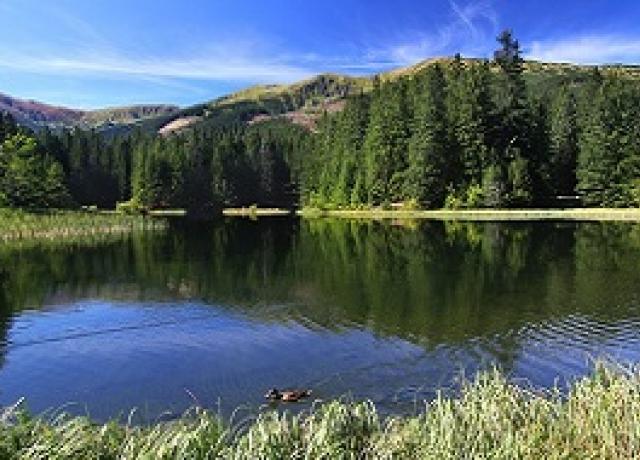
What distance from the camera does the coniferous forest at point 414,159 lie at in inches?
4316

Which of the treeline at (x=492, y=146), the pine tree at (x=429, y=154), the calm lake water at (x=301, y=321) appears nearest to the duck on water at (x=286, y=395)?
the calm lake water at (x=301, y=321)

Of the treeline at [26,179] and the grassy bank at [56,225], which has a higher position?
the treeline at [26,179]

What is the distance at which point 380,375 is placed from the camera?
85.6 feet

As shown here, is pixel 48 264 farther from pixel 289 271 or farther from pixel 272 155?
pixel 272 155

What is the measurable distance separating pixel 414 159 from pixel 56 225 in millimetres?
57046

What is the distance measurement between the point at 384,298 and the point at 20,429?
30265 millimetres

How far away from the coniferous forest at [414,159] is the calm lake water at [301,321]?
138ft

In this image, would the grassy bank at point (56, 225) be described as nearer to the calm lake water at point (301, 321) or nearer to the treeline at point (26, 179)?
the treeline at point (26, 179)

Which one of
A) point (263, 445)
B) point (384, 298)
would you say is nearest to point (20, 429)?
point (263, 445)

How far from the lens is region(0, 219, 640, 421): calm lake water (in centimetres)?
2556

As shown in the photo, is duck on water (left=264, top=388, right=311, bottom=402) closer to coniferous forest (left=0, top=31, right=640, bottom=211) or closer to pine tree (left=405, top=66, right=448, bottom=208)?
coniferous forest (left=0, top=31, right=640, bottom=211)

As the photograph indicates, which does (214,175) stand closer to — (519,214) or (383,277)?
(519,214)

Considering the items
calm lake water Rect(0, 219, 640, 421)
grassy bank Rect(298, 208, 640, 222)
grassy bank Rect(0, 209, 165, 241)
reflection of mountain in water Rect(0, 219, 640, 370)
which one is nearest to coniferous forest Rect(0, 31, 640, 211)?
grassy bank Rect(298, 208, 640, 222)

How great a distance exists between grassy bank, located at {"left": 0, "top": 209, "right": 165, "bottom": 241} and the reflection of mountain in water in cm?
737
